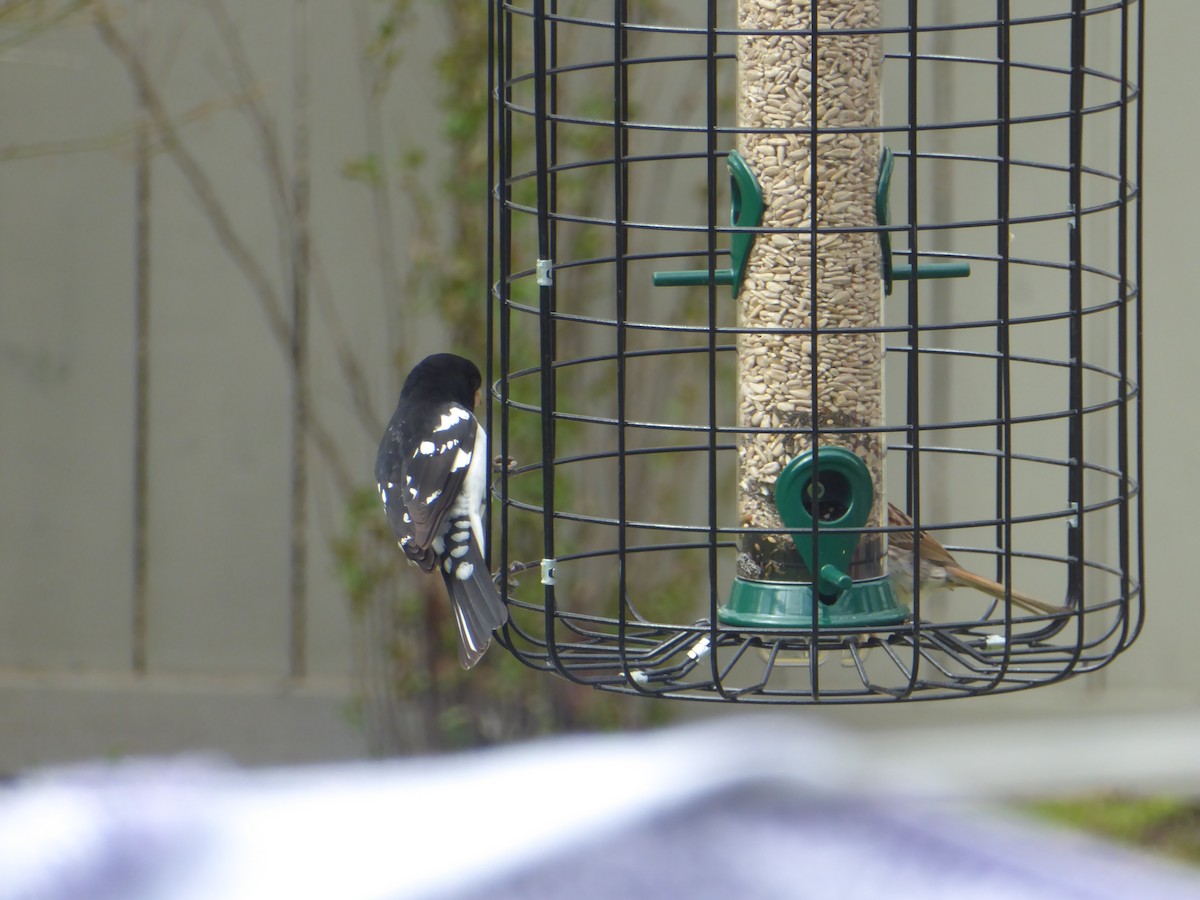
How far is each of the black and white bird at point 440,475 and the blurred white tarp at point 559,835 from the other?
1836 mm

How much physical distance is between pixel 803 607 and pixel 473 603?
2.30 feet

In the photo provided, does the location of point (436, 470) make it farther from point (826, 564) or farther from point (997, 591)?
point (997, 591)

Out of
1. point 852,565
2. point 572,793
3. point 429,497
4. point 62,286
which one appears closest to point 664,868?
point 572,793

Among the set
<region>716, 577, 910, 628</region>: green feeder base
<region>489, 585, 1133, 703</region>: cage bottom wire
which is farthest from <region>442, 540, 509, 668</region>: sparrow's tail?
<region>716, 577, 910, 628</region>: green feeder base

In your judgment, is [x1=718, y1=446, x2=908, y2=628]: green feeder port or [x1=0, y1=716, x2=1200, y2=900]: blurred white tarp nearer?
[x1=0, y1=716, x2=1200, y2=900]: blurred white tarp

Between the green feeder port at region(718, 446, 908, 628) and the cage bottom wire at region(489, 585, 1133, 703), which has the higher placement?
the green feeder port at region(718, 446, 908, 628)

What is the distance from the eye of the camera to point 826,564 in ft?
9.14

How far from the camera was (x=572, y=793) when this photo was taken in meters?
1.25

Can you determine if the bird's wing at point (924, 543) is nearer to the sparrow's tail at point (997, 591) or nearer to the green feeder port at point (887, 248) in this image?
the sparrow's tail at point (997, 591)

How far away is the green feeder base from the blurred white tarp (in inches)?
47.0

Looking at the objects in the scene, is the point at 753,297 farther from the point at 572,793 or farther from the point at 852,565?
the point at 572,793

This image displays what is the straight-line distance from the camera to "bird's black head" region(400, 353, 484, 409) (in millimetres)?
3676

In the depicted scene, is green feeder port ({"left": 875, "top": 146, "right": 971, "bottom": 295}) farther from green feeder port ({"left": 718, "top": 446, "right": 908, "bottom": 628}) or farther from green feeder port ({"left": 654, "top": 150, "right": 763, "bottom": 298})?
green feeder port ({"left": 718, "top": 446, "right": 908, "bottom": 628})

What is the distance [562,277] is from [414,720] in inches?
59.4
